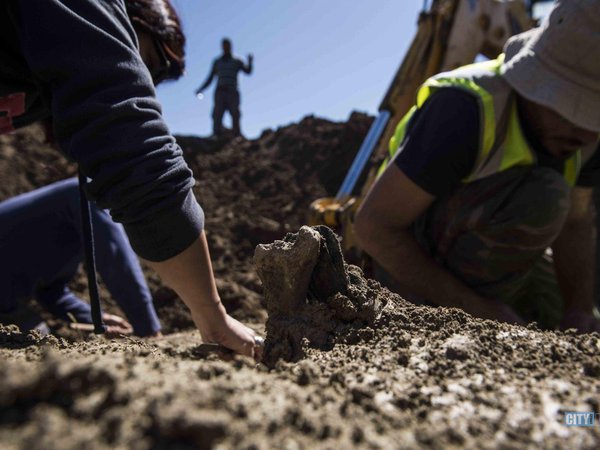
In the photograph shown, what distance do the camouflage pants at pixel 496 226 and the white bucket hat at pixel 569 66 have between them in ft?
0.95

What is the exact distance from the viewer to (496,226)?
1910 millimetres

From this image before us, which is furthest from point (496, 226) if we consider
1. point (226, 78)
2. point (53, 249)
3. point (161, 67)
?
point (226, 78)

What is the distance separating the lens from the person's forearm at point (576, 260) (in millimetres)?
2340

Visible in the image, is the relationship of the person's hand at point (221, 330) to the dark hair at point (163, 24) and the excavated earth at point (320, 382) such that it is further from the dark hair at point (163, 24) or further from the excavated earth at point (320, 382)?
the dark hair at point (163, 24)

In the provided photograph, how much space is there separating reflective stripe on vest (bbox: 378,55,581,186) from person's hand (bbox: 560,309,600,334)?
2.72ft

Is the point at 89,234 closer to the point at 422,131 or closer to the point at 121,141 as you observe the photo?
the point at 121,141

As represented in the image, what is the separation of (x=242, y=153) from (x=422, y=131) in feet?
19.8

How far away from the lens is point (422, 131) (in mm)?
1784

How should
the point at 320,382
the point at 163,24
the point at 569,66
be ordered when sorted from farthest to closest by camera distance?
1. the point at 569,66
2. the point at 163,24
3. the point at 320,382

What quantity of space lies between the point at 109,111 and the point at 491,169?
1.47 metres

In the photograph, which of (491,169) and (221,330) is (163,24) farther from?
(491,169)

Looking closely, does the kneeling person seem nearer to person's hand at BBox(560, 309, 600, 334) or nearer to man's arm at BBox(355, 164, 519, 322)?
man's arm at BBox(355, 164, 519, 322)

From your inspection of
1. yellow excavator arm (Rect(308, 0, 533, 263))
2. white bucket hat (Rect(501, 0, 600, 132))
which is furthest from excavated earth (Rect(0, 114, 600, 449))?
yellow excavator arm (Rect(308, 0, 533, 263))

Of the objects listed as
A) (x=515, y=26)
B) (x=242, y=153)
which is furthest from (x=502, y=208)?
(x=242, y=153)
